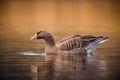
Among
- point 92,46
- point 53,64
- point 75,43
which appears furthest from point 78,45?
point 53,64

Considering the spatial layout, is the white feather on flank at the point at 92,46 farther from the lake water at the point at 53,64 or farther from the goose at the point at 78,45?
the lake water at the point at 53,64

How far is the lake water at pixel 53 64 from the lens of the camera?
1374cm

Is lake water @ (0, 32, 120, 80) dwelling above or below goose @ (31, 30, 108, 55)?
below

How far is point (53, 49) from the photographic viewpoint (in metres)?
18.3

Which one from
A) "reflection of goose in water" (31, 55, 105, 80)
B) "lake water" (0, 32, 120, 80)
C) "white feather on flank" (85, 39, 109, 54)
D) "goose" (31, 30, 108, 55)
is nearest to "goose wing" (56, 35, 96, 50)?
"goose" (31, 30, 108, 55)

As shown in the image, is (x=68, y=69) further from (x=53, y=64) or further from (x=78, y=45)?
(x=78, y=45)

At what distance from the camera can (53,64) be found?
15.8 meters

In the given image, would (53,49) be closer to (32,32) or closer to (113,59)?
(113,59)

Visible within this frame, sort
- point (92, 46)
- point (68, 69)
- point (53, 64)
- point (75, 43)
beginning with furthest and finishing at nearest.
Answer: point (75, 43) < point (92, 46) < point (53, 64) < point (68, 69)

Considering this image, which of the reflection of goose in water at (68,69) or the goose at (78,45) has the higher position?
the goose at (78,45)

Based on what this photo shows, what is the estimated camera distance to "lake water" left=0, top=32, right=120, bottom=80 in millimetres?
13744

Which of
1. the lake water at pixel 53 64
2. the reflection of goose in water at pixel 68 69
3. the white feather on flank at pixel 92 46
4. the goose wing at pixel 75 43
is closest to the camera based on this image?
the reflection of goose in water at pixel 68 69

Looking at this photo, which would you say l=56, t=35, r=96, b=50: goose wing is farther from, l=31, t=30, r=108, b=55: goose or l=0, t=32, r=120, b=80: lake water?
l=0, t=32, r=120, b=80: lake water

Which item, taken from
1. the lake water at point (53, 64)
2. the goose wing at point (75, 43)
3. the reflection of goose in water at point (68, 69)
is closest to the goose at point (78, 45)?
the goose wing at point (75, 43)
